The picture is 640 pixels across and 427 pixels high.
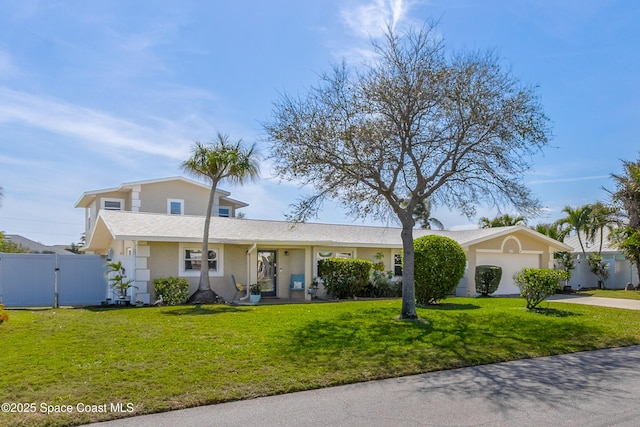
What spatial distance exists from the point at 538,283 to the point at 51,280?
53.6ft

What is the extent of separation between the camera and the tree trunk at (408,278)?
12945 millimetres

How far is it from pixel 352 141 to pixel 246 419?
8.38 metres

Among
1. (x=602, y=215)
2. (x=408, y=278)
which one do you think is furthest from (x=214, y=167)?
(x=602, y=215)

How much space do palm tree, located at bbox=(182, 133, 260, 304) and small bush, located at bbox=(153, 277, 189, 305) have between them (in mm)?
381

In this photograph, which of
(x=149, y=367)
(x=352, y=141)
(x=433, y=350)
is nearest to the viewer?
(x=149, y=367)

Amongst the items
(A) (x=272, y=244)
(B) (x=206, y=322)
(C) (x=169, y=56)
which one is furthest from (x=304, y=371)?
(A) (x=272, y=244)

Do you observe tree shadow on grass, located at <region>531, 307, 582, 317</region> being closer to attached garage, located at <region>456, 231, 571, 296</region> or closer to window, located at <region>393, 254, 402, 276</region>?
attached garage, located at <region>456, 231, 571, 296</region>

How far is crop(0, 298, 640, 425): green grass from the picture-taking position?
6.54 m

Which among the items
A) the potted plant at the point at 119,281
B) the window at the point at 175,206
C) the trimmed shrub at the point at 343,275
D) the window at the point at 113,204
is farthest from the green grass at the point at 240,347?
the window at the point at 113,204

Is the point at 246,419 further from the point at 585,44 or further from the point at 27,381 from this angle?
the point at 585,44

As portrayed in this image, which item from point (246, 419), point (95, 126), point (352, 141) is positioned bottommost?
point (246, 419)

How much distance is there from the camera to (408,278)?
517 inches

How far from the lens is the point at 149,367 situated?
754 cm

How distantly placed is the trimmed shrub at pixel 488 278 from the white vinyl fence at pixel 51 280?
1557 cm
